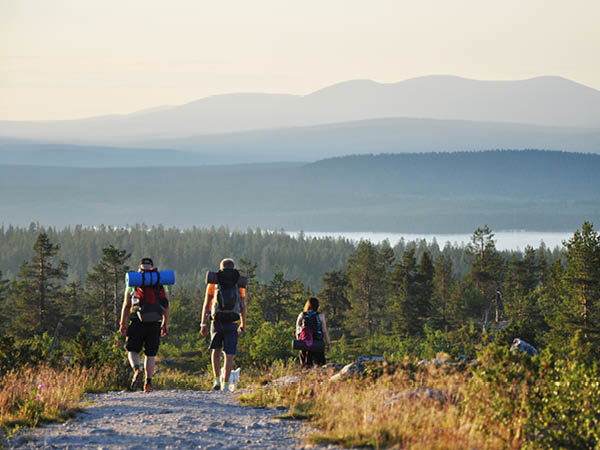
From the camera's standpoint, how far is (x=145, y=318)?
16.8 meters

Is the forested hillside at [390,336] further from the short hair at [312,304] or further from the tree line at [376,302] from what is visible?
the short hair at [312,304]

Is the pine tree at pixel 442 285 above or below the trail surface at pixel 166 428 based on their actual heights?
below

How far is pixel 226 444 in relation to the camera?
11789 mm

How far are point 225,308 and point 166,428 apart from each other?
5028mm

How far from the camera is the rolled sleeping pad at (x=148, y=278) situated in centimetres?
1648

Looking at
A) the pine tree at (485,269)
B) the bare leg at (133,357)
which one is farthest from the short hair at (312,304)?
the pine tree at (485,269)

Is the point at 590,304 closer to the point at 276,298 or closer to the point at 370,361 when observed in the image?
the point at 276,298

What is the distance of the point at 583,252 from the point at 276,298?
37224mm

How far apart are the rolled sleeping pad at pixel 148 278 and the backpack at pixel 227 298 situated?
1.02m

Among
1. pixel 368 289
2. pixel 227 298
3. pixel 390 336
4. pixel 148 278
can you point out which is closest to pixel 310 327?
pixel 227 298

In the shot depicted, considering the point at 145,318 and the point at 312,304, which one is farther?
the point at 312,304

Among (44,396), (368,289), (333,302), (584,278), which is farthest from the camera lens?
(368,289)

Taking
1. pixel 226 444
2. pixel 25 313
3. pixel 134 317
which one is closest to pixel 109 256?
pixel 25 313

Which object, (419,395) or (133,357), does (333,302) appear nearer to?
(133,357)
